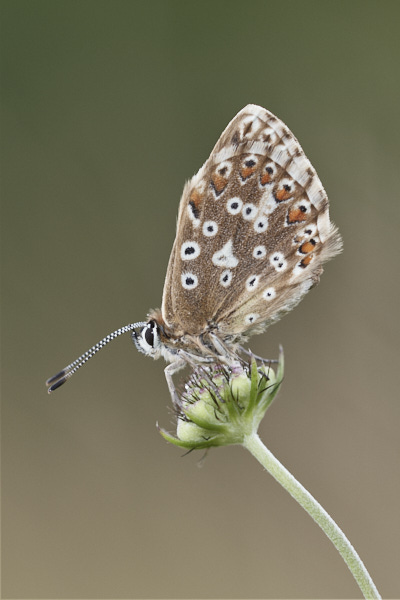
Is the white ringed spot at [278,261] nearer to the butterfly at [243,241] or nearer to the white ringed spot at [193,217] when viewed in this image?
the butterfly at [243,241]

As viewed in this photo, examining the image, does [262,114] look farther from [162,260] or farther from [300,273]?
[162,260]

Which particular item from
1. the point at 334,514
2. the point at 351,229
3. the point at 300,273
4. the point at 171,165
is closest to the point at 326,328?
the point at 351,229

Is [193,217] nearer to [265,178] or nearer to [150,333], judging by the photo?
[265,178]

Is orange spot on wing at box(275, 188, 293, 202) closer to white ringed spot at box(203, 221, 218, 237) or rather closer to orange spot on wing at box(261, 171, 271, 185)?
orange spot on wing at box(261, 171, 271, 185)

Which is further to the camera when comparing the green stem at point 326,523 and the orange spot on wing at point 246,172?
the orange spot on wing at point 246,172

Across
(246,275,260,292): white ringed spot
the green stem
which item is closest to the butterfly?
(246,275,260,292): white ringed spot

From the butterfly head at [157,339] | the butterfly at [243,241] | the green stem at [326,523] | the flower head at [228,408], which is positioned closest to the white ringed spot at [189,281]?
the butterfly at [243,241]

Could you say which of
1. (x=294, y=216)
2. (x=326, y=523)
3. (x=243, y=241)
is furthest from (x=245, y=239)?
(x=326, y=523)

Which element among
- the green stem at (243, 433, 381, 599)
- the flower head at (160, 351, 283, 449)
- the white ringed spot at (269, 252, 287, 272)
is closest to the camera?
the green stem at (243, 433, 381, 599)
